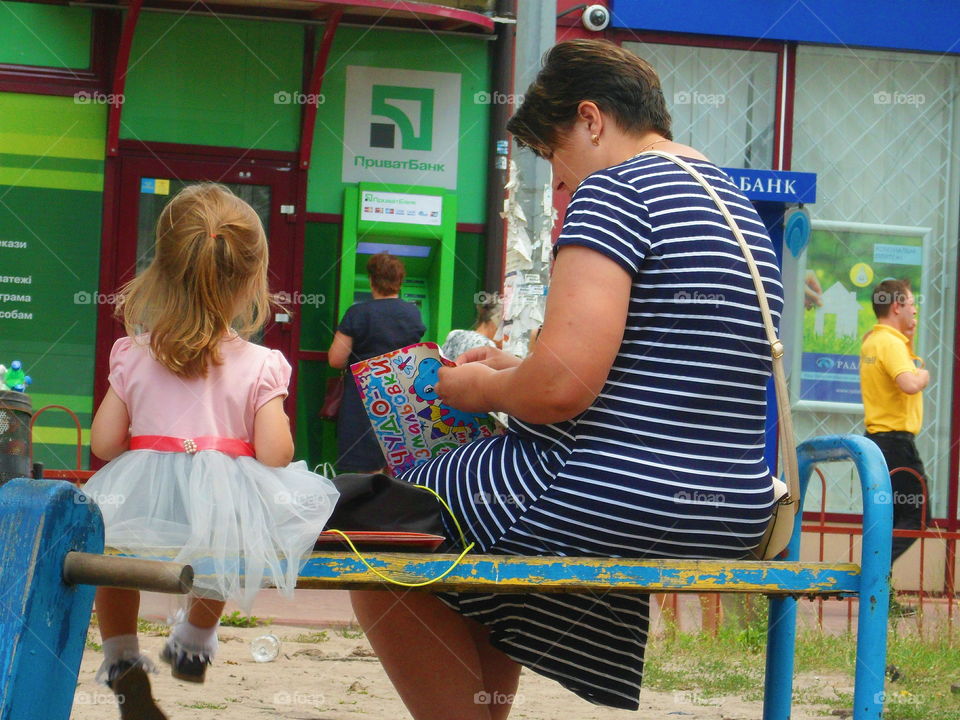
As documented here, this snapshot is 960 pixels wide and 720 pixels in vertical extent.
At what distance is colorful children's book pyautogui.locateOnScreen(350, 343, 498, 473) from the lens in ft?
8.23

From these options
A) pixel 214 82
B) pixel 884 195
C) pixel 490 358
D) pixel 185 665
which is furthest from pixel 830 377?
pixel 185 665

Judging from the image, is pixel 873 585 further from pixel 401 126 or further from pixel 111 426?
pixel 401 126

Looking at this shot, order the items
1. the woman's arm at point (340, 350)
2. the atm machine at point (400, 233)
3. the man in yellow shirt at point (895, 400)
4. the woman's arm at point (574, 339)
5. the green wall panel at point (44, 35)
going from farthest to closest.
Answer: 1. the atm machine at point (400, 233)
2. the green wall panel at point (44, 35)
3. the woman's arm at point (340, 350)
4. the man in yellow shirt at point (895, 400)
5. the woman's arm at point (574, 339)

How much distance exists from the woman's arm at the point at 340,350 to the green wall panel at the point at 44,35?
97.4 inches

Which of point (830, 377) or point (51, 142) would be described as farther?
point (830, 377)

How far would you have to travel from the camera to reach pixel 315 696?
4.40 meters

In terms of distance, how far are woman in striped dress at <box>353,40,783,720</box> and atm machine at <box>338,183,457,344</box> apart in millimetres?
5832

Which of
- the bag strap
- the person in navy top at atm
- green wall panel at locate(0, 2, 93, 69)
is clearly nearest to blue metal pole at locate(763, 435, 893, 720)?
the bag strap

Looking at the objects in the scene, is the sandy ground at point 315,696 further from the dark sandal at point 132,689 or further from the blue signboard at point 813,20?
the blue signboard at point 813,20

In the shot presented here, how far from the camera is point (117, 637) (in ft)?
8.41

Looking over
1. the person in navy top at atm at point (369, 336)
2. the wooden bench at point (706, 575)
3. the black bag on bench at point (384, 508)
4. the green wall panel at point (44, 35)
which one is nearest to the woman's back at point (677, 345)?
the wooden bench at point (706, 575)

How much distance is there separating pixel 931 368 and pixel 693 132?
7.49ft

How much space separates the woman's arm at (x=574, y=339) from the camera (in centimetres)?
212

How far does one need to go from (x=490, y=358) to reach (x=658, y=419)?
0.46 m
